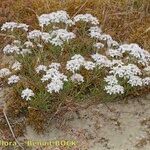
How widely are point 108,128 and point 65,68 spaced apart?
0.59m

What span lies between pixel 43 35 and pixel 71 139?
862 mm

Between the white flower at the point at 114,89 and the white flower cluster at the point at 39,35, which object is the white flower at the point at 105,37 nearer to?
the white flower cluster at the point at 39,35

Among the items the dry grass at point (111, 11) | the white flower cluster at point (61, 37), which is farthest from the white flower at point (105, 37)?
the dry grass at point (111, 11)

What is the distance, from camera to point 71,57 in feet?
12.5

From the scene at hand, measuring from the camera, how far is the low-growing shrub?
357 centimetres

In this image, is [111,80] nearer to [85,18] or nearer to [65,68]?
[65,68]

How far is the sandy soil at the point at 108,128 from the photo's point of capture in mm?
3527

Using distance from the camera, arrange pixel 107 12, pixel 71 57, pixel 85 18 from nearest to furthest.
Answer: pixel 71 57, pixel 85 18, pixel 107 12

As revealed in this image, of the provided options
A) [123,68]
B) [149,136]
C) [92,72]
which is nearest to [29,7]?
[92,72]

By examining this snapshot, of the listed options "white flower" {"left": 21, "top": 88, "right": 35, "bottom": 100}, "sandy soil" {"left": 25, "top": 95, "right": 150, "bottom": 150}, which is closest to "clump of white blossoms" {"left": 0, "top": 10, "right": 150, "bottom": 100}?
"white flower" {"left": 21, "top": 88, "right": 35, "bottom": 100}

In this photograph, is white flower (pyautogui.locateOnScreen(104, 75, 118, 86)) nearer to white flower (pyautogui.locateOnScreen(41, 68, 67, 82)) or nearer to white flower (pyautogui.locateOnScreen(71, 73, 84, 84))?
white flower (pyautogui.locateOnScreen(71, 73, 84, 84))

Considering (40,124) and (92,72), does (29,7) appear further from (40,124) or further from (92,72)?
(40,124)

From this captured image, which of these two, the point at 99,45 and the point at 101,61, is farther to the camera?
the point at 99,45

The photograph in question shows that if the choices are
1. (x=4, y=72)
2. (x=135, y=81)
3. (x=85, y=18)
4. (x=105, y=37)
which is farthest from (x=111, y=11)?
(x=4, y=72)
